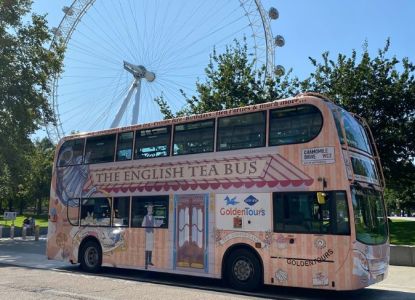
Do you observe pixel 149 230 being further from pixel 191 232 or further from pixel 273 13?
pixel 273 13

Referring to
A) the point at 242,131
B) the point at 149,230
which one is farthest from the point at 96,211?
the point at 242,131

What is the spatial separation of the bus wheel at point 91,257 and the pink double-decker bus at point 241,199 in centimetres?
3

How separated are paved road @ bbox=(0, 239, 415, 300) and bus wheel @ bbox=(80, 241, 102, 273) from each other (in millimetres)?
333

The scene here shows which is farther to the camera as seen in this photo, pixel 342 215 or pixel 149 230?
pixel 149 230

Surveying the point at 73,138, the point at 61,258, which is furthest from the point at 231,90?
the point at 61,258

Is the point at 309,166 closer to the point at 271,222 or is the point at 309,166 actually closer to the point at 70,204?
the point at 271,222

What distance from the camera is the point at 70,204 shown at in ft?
48.1

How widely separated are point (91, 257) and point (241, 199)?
219 inches

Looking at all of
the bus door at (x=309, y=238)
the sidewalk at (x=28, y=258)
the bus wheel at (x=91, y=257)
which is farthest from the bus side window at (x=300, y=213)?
the sidewalk at (x=28, y=258)

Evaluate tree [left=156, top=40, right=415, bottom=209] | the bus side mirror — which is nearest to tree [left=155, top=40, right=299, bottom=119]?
tree [left=156, top=40, right=415, bottom=209]

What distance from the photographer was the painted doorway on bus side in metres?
11.4

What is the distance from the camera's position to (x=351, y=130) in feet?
33.9

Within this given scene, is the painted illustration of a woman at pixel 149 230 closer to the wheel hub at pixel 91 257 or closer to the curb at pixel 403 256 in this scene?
the wheel hub at pixel 91 257

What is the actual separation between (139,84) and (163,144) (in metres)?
14.3
